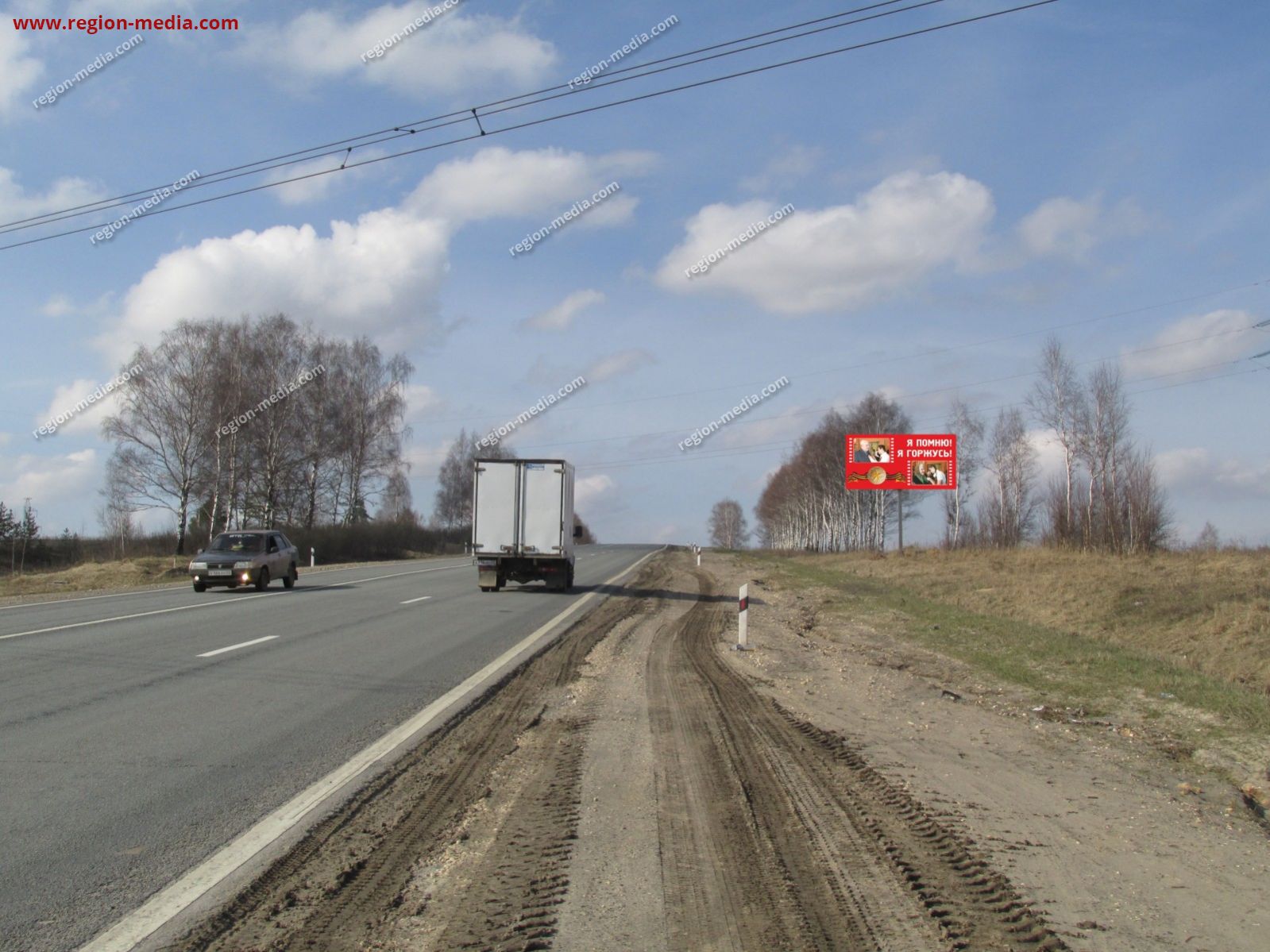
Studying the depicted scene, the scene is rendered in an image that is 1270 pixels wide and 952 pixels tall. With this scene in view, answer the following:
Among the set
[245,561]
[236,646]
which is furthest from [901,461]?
[236,646]

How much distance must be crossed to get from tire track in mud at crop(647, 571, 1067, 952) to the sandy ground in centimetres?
2

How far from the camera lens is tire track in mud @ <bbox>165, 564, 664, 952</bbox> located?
390 centimetres

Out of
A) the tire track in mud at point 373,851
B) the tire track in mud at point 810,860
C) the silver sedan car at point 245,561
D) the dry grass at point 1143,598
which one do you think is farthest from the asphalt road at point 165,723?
the dry grass at point 1143,598

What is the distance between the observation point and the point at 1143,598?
19469 mm

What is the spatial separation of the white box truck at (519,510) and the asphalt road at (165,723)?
607 centimetres

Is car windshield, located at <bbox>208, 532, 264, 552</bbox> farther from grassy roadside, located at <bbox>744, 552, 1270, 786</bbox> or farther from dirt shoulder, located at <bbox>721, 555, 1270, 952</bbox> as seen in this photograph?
dirt shoulder, located at <bbox>721, 555, 1270, 952</bbox>

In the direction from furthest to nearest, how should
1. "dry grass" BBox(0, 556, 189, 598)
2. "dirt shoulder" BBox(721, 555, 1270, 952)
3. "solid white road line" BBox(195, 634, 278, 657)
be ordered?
"dry grass" BBox(0, 556, 189, 598)
"solid white road line" BBox(195, 634, 278, 657)
"dirt shoulder" BBox(721, 555, 1270, 952)

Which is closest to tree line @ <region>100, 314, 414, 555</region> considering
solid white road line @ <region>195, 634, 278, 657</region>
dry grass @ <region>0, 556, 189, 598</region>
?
dry grass @ <region>0, 556, 189, 598</region>

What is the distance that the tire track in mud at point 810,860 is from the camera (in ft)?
13.0

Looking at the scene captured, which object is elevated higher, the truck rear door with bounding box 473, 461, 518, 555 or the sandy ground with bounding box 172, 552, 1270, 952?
the truck rear door with bounding box 473, 461, 518, 555

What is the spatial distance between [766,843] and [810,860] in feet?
1.01

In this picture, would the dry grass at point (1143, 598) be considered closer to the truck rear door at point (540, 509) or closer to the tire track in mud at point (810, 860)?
the tire track in mud at point (810, 860)

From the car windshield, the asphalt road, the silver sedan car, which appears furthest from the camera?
the car windshield

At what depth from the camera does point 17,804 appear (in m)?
5.51
